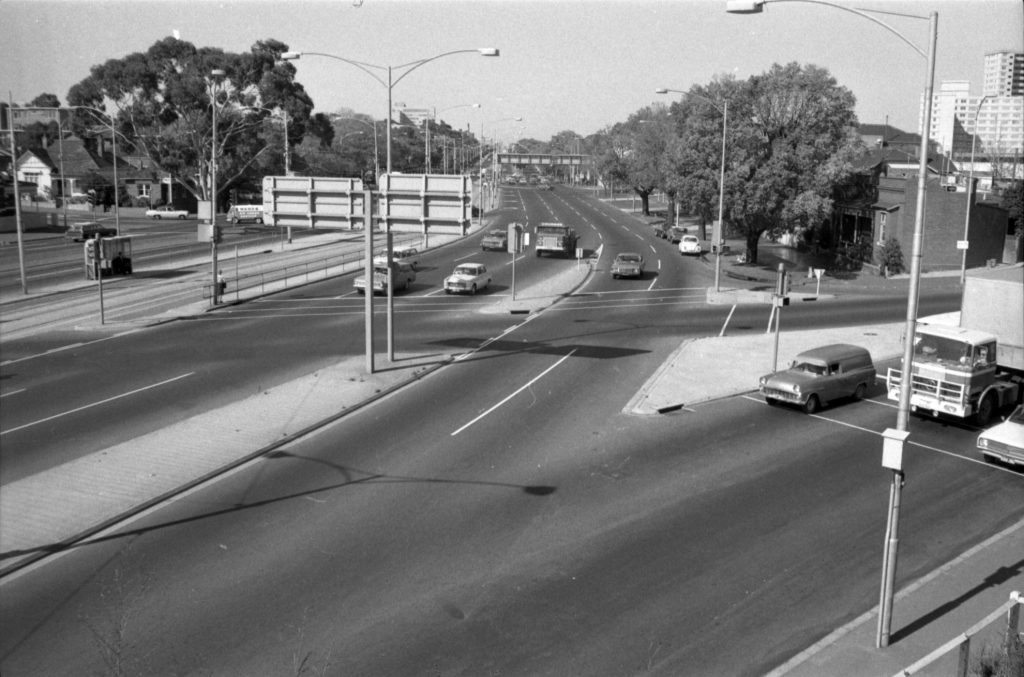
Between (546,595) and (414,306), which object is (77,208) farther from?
(546,595)

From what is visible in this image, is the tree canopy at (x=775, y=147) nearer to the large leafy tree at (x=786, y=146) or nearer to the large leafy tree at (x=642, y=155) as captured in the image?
the large leafy tree at (x=786, y=146)

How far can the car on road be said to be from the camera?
18625mm

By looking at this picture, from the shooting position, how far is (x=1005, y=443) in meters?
18.7

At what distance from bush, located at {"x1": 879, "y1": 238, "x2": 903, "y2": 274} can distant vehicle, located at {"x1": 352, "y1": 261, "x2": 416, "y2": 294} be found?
91.9 ft

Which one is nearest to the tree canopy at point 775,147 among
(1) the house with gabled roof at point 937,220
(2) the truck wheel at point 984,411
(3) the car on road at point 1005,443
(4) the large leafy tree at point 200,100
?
(1) the house with gabled roof at point 937,220

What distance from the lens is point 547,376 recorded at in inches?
1031

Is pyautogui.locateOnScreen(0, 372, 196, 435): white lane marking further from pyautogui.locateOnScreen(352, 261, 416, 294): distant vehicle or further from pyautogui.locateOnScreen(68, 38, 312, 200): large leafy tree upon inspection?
pyautogui.locateOnScreen(352, 261, 416, 294): distant vehicle

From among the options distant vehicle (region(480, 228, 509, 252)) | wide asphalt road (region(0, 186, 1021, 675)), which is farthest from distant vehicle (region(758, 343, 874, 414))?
distant vehicle (region(480, 228, 509, 252))

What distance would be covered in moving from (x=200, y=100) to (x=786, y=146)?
110 feet

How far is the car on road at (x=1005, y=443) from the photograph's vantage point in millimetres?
18625

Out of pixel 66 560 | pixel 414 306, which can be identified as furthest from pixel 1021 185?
pixel 66 560

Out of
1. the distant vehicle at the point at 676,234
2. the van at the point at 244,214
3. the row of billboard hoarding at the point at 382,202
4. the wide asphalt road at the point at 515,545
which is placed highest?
the row of billboard hoarding at the point at 382,202

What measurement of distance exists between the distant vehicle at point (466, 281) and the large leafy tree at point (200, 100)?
11185 millimetres

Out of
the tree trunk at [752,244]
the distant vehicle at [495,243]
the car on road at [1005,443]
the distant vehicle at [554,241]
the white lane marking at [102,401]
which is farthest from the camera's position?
the distant vehicle at [495,243]
